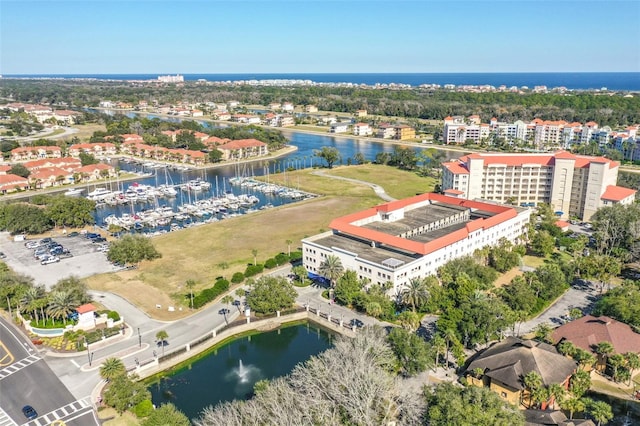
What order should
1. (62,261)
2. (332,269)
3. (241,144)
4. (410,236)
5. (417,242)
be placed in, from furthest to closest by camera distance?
(241,144) → (62,261) → (410,236) → (417,242) → (332,269)

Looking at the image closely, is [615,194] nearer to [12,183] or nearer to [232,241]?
[232,241]

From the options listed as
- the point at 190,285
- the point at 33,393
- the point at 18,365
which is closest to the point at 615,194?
the point at 190,285

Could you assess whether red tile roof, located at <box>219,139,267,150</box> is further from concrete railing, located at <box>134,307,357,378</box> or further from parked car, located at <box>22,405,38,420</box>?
parked car, located at <box>22,405,38,420</box>

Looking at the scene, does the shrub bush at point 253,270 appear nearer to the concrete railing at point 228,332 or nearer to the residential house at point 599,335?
the concrete railing at point 228,332

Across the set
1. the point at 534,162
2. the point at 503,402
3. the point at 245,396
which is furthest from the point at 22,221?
the point at 534,162

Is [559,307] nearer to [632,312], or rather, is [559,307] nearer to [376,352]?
→ [632,312]

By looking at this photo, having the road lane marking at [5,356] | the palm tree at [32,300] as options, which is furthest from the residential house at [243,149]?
the road lane marking at [5,356]

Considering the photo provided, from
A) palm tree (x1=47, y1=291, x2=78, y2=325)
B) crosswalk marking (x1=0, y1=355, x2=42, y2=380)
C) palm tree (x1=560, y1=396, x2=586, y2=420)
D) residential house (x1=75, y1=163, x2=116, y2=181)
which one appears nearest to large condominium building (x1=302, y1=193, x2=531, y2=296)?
palm tree (x1=560, y1=396, x2=586, y2=420)
